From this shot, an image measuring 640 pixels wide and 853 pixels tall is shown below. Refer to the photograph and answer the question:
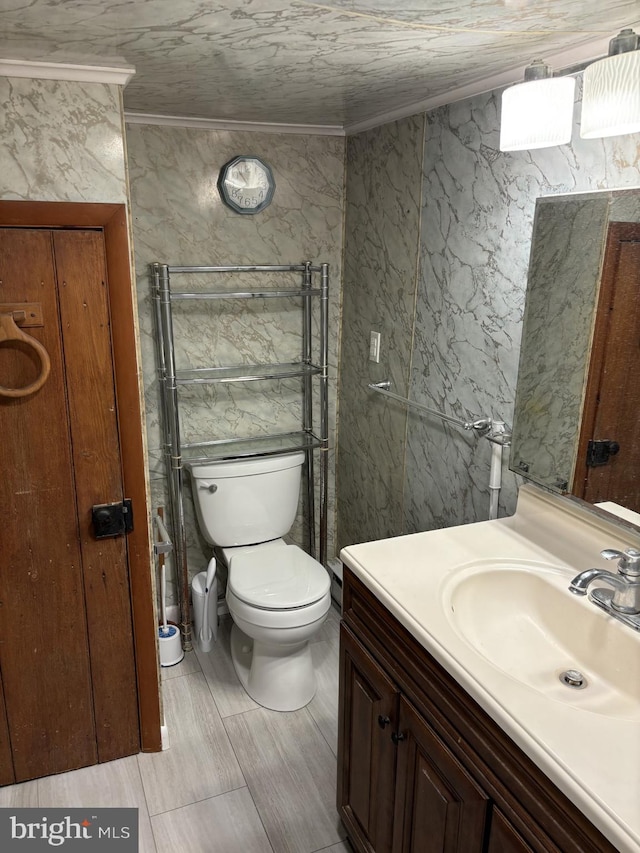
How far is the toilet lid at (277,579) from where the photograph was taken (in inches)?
90.6

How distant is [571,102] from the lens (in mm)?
1436

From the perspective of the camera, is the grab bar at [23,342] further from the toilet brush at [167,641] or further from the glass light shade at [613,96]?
the glass light shade at [613,96]

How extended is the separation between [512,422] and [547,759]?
102 cm

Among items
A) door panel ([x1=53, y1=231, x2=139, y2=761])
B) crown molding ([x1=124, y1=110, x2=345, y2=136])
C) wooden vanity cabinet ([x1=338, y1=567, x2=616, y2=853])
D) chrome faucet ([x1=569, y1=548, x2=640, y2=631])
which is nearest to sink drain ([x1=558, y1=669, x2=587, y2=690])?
chrome faucet ([x1=569, y1=548, x2=640, y2=631])

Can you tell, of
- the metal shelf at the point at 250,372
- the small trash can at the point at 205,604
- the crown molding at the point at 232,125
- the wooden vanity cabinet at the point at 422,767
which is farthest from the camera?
the small trash can at the point at 205,604

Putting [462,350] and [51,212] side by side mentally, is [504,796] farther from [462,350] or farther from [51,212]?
[51,212]

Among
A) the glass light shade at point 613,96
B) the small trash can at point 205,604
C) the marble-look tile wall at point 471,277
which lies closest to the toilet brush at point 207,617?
the small trash can at point 205,604

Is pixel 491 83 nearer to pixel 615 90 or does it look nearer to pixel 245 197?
pixel 615 90

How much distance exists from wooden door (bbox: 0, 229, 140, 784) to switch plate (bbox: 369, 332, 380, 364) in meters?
1.11

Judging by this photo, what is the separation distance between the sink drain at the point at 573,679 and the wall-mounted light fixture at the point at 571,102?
1121mm

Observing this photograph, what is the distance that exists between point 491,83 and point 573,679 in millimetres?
1536

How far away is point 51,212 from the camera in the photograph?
171cm

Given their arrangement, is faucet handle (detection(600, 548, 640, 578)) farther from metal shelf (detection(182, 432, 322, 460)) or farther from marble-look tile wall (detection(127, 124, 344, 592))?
marble-look tile wall (detection(127, 124, 344, 592))

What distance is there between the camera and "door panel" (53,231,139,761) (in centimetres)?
178
